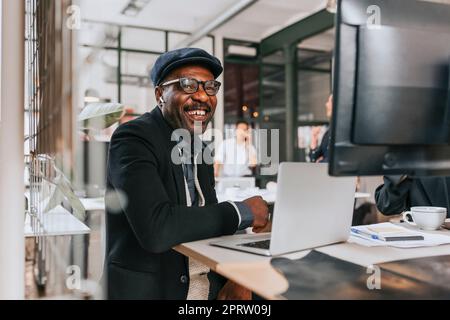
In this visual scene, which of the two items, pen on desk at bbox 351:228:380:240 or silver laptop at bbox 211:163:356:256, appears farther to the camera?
pen on desk at bbox 351:228:380:240

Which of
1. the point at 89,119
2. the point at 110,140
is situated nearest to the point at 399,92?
the point at 110,140

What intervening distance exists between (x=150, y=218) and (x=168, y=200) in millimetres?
90

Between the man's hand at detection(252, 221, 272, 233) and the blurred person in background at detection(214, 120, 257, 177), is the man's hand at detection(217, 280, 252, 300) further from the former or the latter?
the blurred person in background at detection(214, 120, 257, 177)

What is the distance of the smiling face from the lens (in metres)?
1.52

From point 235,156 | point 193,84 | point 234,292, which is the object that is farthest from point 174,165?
point 235,156

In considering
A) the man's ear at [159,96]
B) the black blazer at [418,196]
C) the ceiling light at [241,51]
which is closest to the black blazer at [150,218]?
the man's ear at [159,96]

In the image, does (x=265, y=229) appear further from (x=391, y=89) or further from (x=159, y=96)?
(x=391, y=89)

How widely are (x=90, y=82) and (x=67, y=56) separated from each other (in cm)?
11

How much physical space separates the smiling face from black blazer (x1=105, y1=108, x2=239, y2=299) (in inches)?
2.5

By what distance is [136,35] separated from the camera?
7.60m

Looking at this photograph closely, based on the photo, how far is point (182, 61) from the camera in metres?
1.47

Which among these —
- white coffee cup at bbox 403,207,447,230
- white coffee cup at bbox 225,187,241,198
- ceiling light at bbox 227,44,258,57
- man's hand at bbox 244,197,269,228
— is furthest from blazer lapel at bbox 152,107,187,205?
ceiling light at bbox 227,44,258,57

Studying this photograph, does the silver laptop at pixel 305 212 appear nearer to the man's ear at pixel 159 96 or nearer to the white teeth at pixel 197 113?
the white teeth at pixel 197 113

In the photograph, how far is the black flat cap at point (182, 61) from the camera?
58.4 inches
